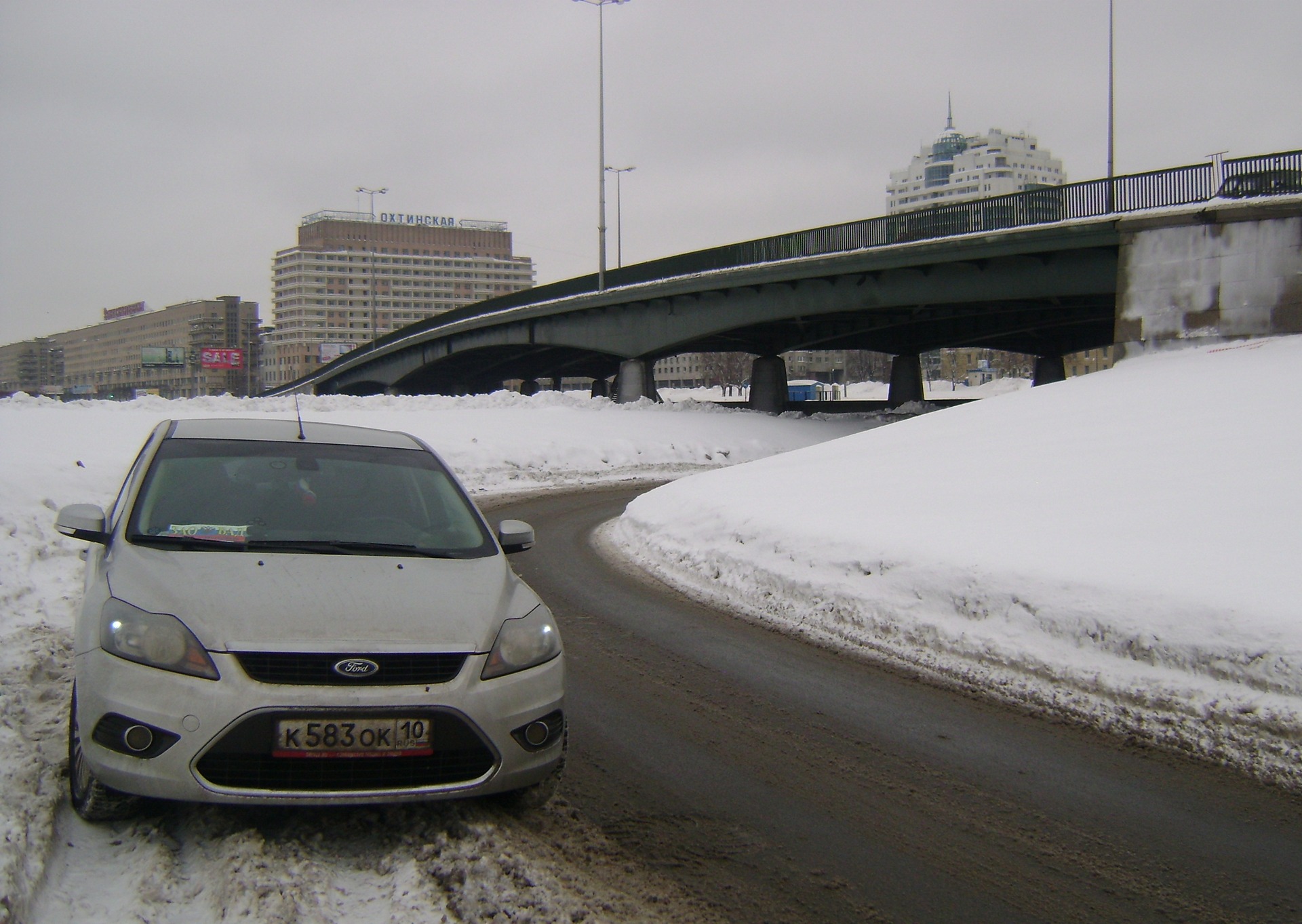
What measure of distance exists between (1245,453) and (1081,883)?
294 inches

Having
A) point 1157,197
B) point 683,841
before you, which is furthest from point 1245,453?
point 1157,197

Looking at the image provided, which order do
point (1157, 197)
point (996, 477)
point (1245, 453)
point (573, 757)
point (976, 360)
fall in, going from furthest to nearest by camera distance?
1. point (976, 360)
2. point (1157, 197)
3. point (996, 477)
4. point (1245, 453)
5. point (573, 757)

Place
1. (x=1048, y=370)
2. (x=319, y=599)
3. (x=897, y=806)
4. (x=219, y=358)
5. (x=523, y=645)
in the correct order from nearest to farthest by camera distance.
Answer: (x=319, y=599) < (x=523, y=645) < (x=897, y=806) < (x=1048, y=370) < (x=219, y=358)

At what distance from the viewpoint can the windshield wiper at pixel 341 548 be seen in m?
4.17

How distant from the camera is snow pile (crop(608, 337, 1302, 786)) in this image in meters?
5.27

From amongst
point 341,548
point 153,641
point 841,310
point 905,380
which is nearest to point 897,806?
point 341,548

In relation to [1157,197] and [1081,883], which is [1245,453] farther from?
[1157,197]

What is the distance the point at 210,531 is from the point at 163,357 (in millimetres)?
145165

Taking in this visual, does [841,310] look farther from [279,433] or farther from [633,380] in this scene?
[279,433]

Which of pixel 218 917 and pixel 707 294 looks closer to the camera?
pixel 218 917

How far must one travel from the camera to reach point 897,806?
411cm

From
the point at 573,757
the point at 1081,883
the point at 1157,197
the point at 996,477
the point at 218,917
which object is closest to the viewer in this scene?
the point at 218,917

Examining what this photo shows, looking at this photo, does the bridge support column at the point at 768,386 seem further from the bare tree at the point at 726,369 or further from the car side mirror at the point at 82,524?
the bare tree at the point at 726,369

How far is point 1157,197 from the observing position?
23.4 metres
